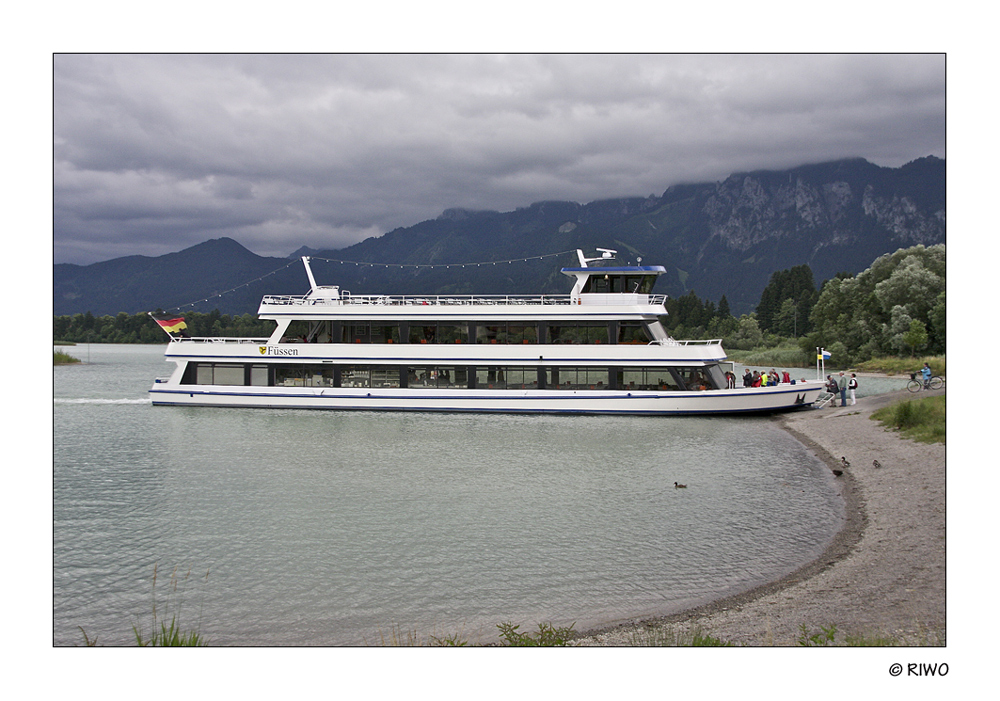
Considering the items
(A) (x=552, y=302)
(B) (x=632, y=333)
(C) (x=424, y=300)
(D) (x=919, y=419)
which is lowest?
(D) (x=919, y=419)

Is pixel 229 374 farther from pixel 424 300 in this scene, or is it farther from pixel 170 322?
pixel 424 300

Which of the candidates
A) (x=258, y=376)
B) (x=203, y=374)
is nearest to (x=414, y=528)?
(x=258, y=376)

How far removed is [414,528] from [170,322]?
78.0 ft

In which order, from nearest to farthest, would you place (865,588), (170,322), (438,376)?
(865,588) → (438,376) → (170,322)

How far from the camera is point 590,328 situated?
28.9m

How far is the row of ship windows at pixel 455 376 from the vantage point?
1121 inches

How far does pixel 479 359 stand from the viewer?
2959 cm

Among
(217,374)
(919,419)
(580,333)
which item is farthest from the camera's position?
(217,374)

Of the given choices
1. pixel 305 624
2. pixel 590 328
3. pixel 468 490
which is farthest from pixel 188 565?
pixel 590 328

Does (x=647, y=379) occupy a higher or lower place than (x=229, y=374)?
lower

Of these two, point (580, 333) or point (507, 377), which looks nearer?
point (580, 333)

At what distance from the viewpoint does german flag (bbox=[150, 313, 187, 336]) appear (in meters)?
31.6

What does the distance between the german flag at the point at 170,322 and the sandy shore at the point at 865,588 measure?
1141 inches

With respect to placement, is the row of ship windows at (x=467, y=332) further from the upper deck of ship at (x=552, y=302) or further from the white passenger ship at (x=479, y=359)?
the upper deck of ship at (x=552, y=302)
